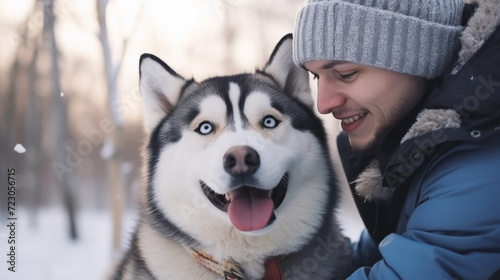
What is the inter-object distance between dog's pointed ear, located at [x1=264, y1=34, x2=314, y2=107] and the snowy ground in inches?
22.9

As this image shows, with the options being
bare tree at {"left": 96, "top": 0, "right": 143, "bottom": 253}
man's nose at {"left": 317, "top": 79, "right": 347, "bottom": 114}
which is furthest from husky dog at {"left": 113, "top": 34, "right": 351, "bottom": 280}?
bare tree at {"left": 96, "top": 0, "right": 143, "bottom": 253}

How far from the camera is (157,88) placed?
2037 mm

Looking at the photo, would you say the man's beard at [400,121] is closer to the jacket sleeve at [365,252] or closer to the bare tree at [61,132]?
the jacket sleeve at [365,252]

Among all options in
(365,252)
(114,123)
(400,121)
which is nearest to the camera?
(400,121)

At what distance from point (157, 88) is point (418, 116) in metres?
1.12

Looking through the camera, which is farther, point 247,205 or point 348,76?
point 348,76

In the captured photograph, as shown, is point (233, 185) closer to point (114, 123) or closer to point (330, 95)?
point (330, 95)

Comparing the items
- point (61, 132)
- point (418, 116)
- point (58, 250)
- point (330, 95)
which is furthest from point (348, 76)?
point (61, 132)

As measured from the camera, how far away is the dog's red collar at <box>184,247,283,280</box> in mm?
1714

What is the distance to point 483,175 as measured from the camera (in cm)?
134

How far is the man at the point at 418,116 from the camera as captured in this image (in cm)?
130

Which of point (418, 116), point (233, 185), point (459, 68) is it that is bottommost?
point (233, 185)

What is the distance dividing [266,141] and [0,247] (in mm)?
1561

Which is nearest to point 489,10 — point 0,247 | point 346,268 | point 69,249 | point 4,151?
point 346,268
